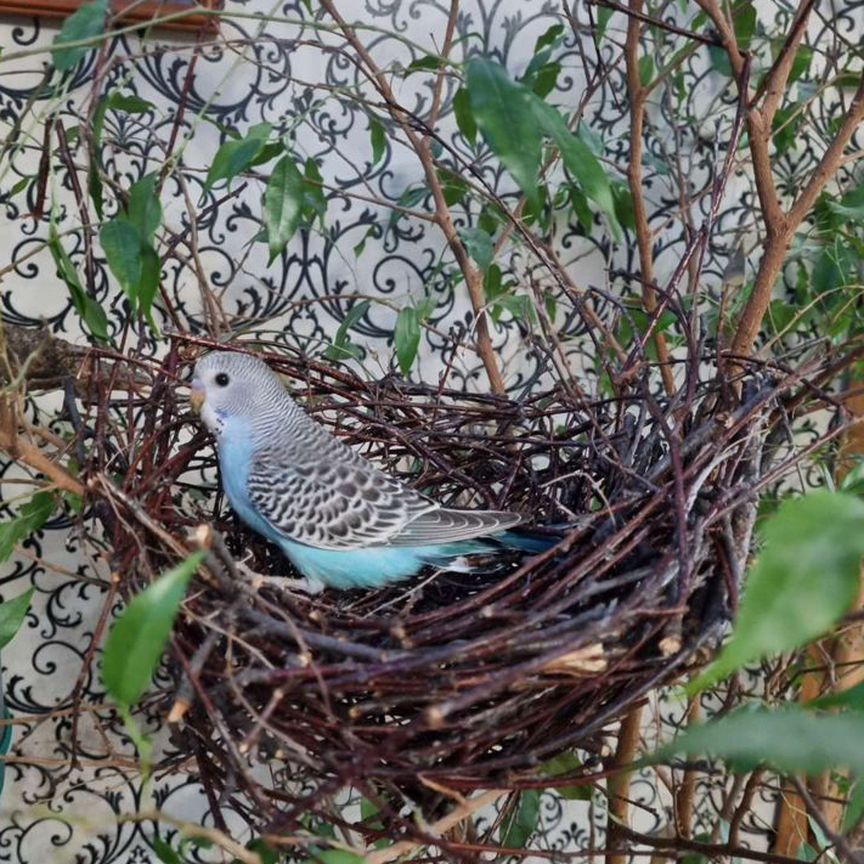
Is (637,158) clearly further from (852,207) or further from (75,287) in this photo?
(75,287)

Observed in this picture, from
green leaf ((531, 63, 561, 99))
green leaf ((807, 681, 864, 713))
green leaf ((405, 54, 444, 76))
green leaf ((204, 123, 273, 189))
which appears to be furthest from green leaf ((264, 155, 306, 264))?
green leaf ((807, 681, 864, 713))

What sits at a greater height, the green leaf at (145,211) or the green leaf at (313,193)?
the green leaf at (313,193)

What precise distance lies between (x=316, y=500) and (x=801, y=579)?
0.56 m

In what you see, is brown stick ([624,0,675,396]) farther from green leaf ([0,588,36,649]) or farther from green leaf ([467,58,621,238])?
green leaf ([0,588,36,649])

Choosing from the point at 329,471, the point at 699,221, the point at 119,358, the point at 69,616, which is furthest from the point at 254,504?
the point at 699,221

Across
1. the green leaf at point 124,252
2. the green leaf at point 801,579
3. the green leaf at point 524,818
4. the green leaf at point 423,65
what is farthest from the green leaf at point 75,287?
the green leaf at point 524,818

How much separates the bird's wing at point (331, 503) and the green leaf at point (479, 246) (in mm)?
288

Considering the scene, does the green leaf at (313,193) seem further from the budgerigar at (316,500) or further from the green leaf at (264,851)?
the green leaf at (264,851)

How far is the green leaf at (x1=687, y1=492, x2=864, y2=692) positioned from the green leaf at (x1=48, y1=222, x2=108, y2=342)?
53cm

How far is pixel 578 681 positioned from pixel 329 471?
Answer: 37 cm

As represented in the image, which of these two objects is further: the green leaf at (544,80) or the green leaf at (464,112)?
the green leaf at (544,80)

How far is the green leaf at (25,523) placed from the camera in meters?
0.78

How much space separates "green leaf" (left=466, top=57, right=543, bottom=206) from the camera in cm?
48

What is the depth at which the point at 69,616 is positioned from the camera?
127 centimetres
